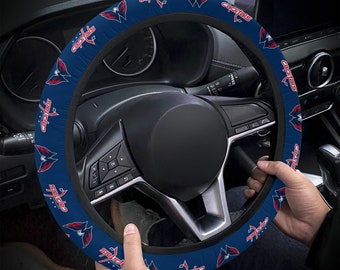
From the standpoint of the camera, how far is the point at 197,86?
0.97 metres

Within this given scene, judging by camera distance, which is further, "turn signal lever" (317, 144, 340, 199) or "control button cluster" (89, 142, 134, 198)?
"turn signal lever" (317, 144, 340, 199)

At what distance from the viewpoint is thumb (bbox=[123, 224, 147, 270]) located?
62 centimetres

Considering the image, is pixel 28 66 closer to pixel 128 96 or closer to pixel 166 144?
pixel 128 96

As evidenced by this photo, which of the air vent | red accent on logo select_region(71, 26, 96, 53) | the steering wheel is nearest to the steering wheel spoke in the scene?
the steering wheel

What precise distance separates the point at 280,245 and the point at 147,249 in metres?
0.35

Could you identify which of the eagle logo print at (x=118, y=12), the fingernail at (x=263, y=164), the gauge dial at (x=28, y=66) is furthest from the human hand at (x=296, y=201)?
the gauge dial at (x=28, y=66)

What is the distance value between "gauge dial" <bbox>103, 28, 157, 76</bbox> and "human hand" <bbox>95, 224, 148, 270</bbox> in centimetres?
45

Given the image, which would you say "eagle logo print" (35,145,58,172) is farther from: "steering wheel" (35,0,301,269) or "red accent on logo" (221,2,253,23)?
"red accent on logo" (221,2,253,23)

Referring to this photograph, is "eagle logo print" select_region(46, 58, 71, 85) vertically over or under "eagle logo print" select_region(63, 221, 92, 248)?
over

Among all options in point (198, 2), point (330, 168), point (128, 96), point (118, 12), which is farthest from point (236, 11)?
point (330, 168)

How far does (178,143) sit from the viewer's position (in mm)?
661

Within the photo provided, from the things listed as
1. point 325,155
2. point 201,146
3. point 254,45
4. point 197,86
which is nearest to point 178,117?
point 201,146

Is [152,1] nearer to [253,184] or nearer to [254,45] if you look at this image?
[254,45]

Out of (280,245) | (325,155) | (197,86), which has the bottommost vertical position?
(280,245)
